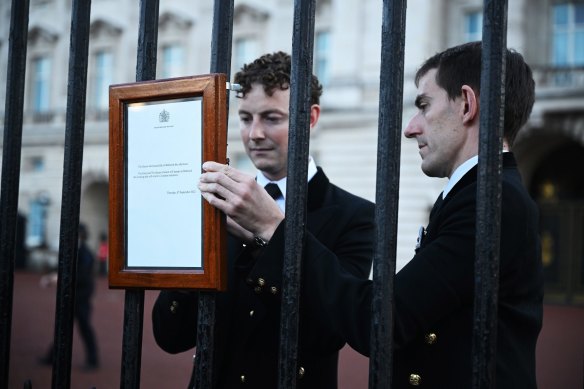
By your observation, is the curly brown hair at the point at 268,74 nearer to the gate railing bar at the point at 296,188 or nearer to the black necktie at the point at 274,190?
the black necktie at the point at 274,190

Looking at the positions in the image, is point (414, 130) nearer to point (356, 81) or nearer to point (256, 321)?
point (256, 321)

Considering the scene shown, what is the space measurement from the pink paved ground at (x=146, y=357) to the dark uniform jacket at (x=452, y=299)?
464 centimetres

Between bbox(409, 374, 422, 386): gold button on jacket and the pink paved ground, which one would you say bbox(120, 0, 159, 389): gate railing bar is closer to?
bbox(409, 374, 422, 386): gold button on jacket

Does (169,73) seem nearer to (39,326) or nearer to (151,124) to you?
(39,326)

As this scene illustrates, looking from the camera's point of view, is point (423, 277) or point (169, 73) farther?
point (169, 73)

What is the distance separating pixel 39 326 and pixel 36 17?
18374 mm

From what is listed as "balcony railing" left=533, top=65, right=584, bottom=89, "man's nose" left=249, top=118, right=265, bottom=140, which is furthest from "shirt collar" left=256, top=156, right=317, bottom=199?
"balcony railing" left=533, top=65, right=584, bottom=89

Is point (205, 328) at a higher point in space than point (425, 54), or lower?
lower

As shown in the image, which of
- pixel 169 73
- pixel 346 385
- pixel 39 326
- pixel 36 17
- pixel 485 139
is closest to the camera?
pixel 485 139

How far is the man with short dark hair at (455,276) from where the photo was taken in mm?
1513

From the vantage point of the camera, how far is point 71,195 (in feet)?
5.93

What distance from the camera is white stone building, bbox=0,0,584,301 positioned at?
19.0 m

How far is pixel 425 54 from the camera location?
20203 millimetres

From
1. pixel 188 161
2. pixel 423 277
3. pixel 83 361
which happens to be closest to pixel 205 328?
pixel 188 161
